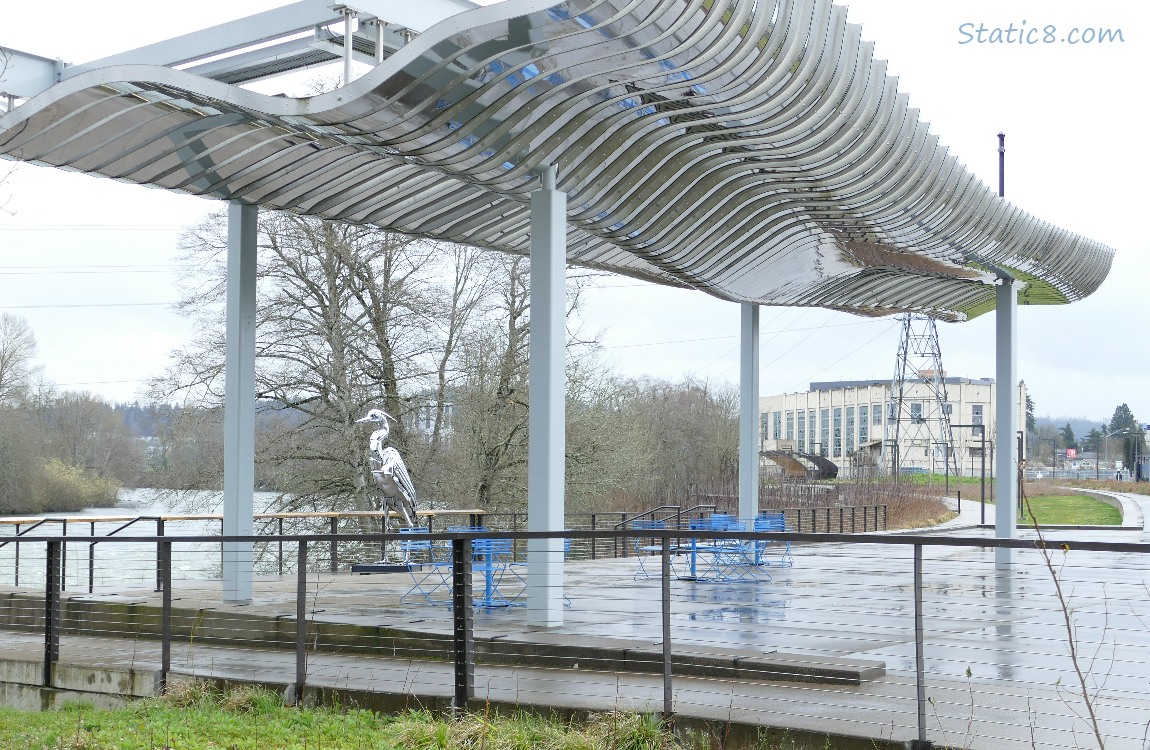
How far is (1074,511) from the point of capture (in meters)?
Answer: 45.0

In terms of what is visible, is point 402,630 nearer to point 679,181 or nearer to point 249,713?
point 249,713

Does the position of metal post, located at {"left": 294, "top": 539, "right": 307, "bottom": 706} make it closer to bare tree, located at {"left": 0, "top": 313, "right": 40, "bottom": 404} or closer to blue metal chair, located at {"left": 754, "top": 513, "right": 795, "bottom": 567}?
blue metal chair, located at {"left": 754, "top": 513, "right": 795, "bottom": 567}

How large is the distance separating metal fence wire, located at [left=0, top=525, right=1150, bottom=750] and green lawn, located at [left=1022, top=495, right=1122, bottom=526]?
25224mm

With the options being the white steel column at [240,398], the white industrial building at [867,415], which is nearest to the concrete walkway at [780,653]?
the white steel column at [240,398]

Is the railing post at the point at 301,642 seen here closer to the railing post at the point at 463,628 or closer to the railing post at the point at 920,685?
the railing post at the point at 463,628

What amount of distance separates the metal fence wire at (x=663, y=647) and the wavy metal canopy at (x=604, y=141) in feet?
10.3

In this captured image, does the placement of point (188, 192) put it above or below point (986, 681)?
above

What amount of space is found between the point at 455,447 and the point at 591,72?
815 inches

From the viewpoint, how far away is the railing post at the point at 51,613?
884cm

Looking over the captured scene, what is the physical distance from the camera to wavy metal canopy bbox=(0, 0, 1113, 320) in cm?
758

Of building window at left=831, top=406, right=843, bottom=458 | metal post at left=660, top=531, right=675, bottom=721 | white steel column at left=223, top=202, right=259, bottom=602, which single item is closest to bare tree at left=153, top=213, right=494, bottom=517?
white steel column at left=223, top=202, right=259, bottom=602

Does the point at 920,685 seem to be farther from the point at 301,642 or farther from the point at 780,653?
the point at 301,642

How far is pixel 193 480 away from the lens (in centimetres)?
2617

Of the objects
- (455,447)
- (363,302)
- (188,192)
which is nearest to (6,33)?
(188,192)
